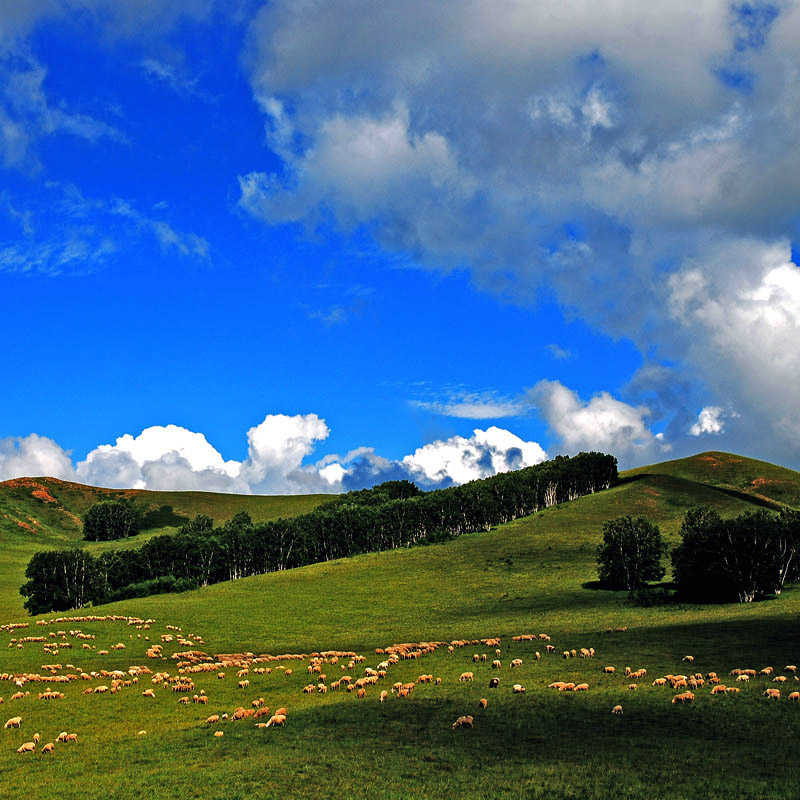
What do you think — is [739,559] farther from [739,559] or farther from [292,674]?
[292,674]

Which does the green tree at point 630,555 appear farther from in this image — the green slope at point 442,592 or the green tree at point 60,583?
the green tree at point 60,583

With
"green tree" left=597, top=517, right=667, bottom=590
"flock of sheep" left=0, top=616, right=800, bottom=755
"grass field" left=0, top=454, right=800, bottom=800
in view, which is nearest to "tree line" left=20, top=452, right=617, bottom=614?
"grass field" left=0, top=454, right=800, bottom=800

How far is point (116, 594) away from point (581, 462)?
5142 inches

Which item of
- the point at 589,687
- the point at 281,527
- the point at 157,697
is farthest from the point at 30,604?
the point at 589,687

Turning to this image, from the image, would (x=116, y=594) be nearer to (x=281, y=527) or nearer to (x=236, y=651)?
(x=281, y=527)

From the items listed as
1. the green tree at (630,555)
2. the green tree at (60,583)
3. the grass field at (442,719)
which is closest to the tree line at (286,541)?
the green tree at (60,583)

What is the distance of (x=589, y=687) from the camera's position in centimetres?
4100

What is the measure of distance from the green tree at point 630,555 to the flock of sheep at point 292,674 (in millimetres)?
44374

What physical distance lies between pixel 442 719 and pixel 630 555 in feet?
251

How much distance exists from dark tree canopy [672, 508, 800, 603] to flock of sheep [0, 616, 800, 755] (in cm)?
3782

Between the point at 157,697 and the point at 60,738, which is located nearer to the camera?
the point at 60,738

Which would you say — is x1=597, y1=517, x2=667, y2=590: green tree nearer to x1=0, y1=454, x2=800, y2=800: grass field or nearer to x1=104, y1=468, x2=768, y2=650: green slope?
x1=104, y1=468, x2=768, y2=650: green slope

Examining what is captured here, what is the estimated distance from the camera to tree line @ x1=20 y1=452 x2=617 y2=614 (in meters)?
114

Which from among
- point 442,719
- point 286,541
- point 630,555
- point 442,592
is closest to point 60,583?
point 286,541
